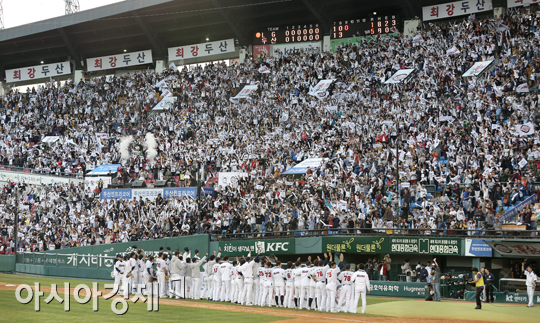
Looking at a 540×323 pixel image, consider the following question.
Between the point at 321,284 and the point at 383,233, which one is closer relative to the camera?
the point at 321,284

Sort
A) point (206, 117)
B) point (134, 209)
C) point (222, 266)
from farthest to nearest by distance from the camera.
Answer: point (206, 117) → point (134, 209) → point (222, 266)

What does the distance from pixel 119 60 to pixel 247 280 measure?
39.1m

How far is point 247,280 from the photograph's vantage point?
20.8 meters

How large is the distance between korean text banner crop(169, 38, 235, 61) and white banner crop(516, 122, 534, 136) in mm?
27689

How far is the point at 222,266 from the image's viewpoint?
21.8m

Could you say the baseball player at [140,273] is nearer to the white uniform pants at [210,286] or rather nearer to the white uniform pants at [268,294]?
the white uniform pants at [210,286]

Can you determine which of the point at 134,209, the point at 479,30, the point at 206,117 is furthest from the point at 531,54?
the point at 134,209

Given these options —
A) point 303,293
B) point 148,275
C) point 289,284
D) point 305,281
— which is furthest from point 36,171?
point 305,281

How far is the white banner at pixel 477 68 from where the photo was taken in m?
33.8

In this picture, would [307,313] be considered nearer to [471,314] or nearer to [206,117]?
[471,314]

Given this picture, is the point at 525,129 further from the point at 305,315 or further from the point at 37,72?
the point at 37,72

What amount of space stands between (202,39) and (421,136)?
26784mm

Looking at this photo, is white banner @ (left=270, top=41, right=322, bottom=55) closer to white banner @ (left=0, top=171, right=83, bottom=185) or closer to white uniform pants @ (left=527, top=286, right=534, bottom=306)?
white banner @ (left=0, top=171, right=83, bottom=185)

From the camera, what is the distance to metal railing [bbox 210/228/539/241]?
24.8 m
